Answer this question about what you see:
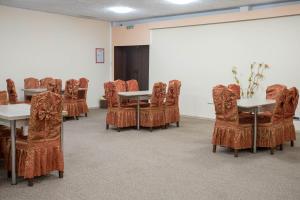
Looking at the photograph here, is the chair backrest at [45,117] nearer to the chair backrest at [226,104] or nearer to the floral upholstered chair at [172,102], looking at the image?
the chair backrest at [226,104]

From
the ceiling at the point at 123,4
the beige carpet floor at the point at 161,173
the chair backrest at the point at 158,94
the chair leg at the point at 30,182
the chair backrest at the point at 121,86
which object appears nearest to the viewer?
the beige carpet floor at the point at 161,173

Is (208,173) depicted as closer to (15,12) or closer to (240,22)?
(240,22)

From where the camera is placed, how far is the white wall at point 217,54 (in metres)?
7.20

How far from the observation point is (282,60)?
7254 mm

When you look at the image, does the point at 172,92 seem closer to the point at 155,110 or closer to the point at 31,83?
the point at 155,110

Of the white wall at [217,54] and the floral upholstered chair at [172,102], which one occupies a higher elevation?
the white wall at [217,54]

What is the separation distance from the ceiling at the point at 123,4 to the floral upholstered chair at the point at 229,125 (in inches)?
129

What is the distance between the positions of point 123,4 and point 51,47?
257 cm

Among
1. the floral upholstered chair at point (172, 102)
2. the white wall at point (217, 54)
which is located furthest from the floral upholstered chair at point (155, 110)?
the white wall at point (217, 54)

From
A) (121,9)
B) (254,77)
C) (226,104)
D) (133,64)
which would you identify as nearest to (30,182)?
(226,104)

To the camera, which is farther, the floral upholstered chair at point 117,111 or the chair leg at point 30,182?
the floral upholstered chair at point 117,111

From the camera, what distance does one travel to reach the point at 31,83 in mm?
8484

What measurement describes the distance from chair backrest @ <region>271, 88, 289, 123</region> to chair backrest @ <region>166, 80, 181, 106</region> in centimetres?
230

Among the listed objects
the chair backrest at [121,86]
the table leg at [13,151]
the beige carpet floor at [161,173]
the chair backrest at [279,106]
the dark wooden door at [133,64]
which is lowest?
the beige carpet floor at [161,173]
